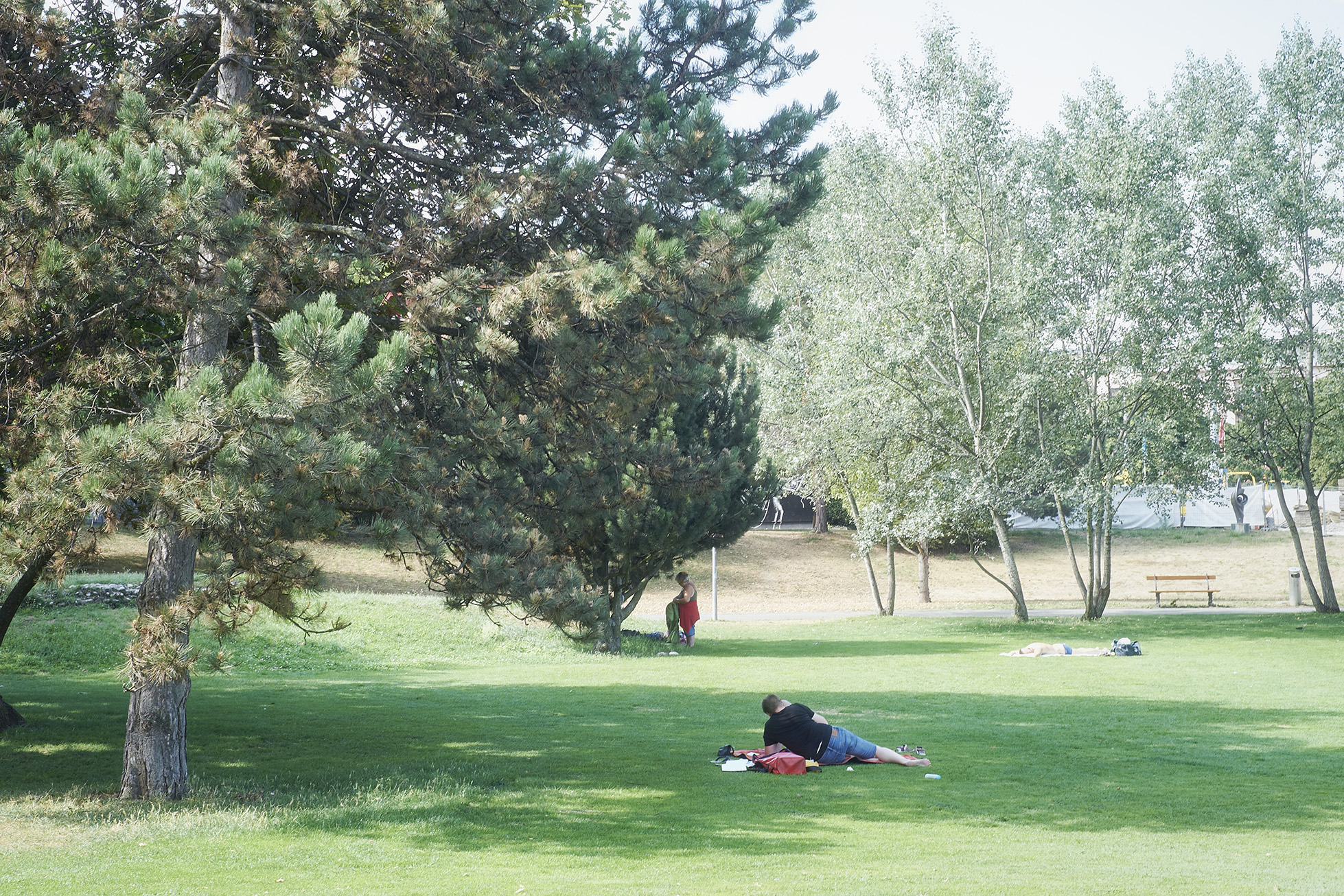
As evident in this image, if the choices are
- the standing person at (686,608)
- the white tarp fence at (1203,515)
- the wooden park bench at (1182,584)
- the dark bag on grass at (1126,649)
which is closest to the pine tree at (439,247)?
the standing person at (686,608)

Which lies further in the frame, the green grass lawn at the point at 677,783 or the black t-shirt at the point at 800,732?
the black t-shirt at the point at 800,732

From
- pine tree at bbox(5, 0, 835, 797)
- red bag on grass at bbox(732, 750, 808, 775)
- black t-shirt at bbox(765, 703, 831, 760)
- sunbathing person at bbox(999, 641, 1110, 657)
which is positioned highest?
pine tree at bbox(5, 0, 835, 797)

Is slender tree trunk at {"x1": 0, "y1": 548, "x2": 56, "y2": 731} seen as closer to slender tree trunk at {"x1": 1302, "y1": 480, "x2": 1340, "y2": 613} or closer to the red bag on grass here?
the red bag on grass

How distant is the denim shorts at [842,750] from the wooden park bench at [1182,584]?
2574cm

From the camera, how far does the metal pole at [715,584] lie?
30.3m

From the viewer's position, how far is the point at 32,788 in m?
9.99

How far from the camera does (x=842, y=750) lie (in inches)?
430

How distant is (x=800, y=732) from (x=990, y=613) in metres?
23.8

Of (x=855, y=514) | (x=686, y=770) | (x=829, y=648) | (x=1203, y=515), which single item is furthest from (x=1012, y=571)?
(x=1203, y=515)

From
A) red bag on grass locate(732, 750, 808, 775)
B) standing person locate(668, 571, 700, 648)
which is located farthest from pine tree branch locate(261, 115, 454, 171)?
standing person locate(668, 571, 700, 648)

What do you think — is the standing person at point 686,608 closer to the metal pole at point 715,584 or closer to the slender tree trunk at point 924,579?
the metal pole at point 715,584

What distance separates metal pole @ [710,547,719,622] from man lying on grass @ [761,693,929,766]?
14.0 metres

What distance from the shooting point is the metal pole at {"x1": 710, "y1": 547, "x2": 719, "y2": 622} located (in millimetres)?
30294

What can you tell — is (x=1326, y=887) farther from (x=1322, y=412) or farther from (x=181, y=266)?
(x=1322, y=412)
